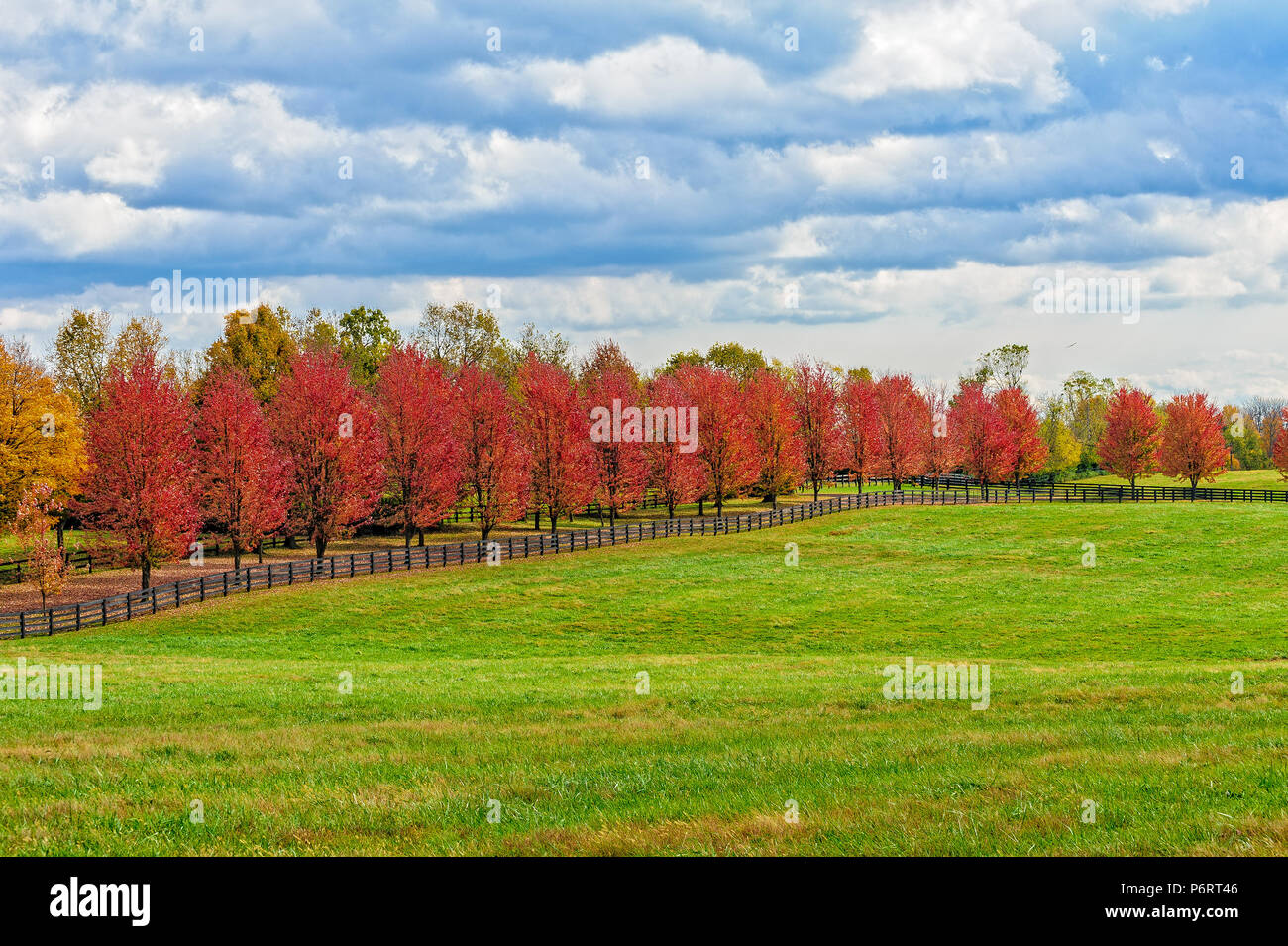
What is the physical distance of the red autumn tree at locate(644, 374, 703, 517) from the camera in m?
63.0

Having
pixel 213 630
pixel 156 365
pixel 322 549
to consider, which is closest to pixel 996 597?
pixel 213 630

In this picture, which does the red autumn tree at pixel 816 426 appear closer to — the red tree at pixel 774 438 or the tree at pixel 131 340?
the red tree at pixel 774 438

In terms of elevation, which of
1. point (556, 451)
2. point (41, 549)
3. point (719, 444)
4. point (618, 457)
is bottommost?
point (41, 549)

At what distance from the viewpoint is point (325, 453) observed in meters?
52.5

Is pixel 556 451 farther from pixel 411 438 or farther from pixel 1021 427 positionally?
pixel 1021 427

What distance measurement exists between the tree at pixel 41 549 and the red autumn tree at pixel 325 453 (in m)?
12.4

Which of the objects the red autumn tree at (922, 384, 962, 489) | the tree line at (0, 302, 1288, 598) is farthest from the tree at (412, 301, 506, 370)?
the red autumn tree at (922, 384, 962, 489)

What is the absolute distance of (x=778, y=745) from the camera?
41.5ft

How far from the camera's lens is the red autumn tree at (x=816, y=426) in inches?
3017

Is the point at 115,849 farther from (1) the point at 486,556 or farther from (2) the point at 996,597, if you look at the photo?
(1) the point at 486,556

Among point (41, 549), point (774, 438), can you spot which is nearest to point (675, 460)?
point (774, 438)

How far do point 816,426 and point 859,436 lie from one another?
4.90 m
